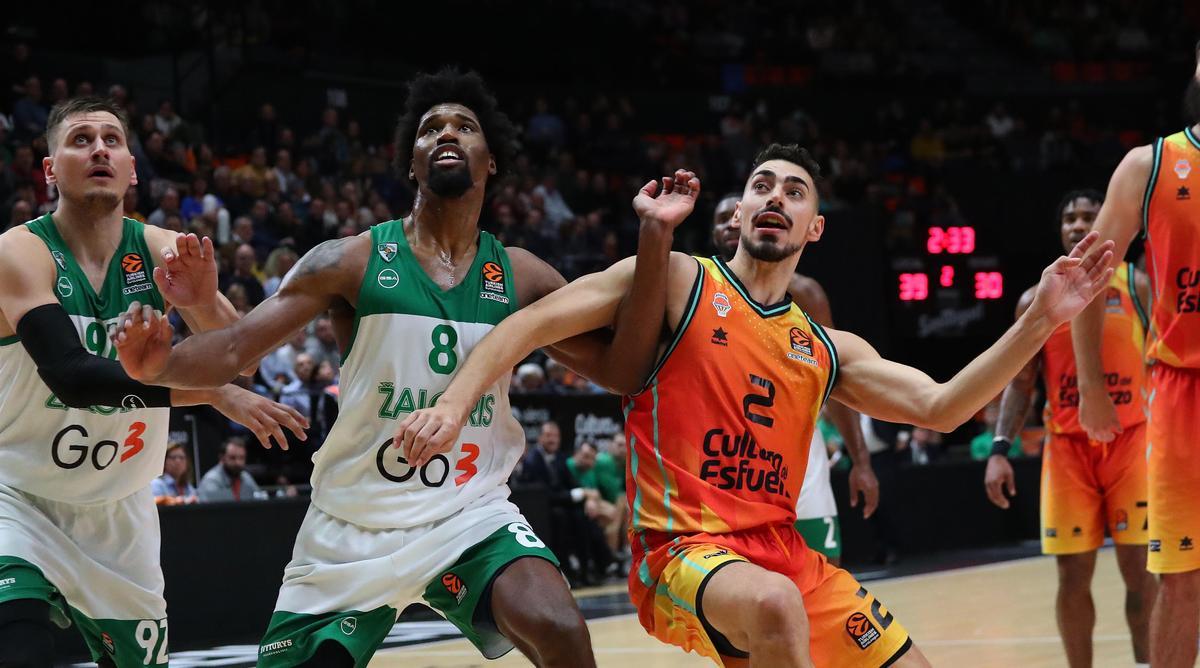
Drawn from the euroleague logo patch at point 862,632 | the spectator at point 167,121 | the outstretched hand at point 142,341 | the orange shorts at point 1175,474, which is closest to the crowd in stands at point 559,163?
the spectator at point 167,121

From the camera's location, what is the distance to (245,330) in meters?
4.47

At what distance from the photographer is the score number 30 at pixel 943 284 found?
17.6 m

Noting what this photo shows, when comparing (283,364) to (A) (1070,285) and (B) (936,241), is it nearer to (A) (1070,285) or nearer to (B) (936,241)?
(B) (936,241)

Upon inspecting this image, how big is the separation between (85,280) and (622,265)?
1783mm

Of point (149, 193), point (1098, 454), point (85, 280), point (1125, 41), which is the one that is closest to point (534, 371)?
point (149, 193)

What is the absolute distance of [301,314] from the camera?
15.0 ft

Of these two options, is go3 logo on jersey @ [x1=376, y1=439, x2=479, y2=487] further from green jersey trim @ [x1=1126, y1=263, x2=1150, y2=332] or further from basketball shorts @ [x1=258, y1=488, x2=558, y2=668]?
green jersey trim @ [x1=1126, y1=263, x2=1150, y2=332]

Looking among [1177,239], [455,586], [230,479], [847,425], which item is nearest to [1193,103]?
[1177,239]

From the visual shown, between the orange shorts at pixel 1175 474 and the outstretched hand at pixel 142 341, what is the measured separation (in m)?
3.31

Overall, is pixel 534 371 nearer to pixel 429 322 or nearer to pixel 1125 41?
pixel 429 322

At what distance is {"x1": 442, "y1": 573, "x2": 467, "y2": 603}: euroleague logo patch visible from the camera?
4.52 metres

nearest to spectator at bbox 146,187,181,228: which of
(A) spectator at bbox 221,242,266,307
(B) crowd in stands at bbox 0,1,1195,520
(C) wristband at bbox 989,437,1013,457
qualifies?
(B) crowd in stands at bbox 0,1,1195,520

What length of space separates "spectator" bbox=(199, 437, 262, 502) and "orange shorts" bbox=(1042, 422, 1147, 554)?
228 inches

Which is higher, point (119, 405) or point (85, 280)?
point (85, 280)
